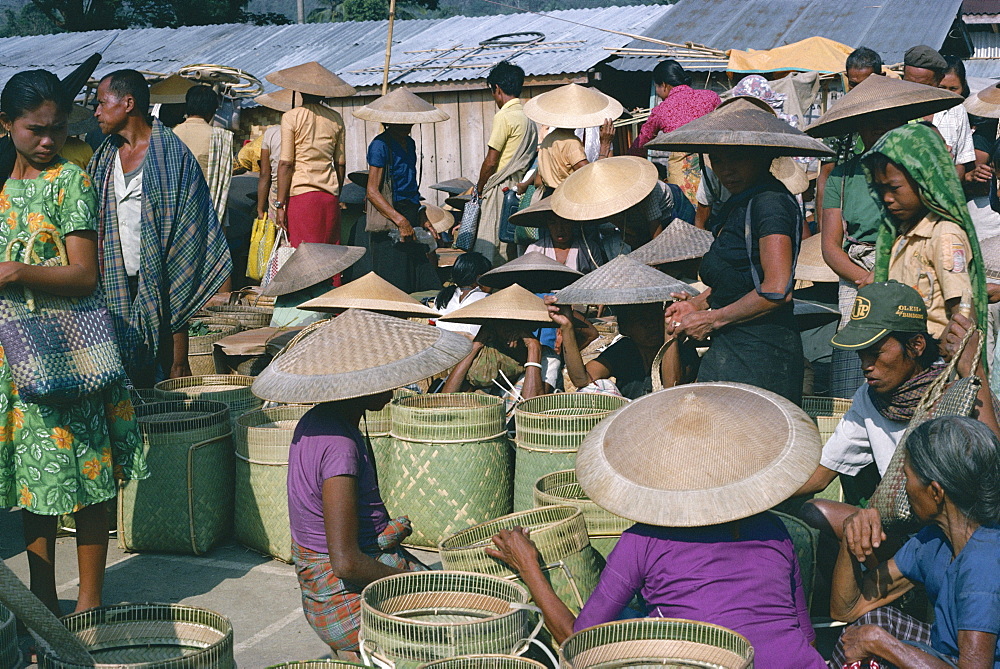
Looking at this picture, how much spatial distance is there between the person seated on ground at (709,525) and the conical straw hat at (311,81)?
17.0 ft

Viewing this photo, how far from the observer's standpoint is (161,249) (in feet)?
15.6

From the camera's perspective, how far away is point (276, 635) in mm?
3639

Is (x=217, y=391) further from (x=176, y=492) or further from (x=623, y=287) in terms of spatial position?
(x=623, y=287)

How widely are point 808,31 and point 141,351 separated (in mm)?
8130

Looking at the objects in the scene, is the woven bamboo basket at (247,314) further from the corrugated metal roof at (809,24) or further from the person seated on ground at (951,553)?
the person seated on ground at (951,553)

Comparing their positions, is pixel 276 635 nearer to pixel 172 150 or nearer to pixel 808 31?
pixel 172 150

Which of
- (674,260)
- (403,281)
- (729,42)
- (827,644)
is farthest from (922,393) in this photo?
(729,42)

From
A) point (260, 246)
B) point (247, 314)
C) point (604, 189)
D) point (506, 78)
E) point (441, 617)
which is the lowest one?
point (247, 314)

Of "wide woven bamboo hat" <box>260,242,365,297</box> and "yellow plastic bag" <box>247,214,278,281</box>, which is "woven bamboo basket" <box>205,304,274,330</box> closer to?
"wide woven bamboo hat" <box>260,242,365,297</box>

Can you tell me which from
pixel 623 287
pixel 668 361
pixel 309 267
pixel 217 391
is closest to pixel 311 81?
pixel 309 267

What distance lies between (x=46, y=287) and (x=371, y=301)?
236 cm

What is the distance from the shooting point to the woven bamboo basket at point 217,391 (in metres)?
4.91

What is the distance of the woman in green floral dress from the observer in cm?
331

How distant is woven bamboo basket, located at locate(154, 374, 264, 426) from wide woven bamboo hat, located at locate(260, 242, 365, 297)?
3.03 feet
